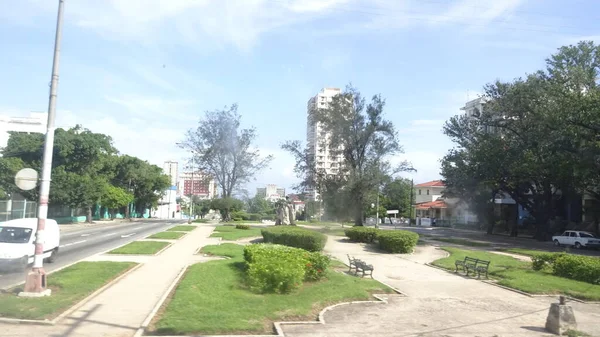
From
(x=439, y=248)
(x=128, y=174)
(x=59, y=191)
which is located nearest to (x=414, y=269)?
(x=439, y=248)

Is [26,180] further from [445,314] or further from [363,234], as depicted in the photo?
[363,234]

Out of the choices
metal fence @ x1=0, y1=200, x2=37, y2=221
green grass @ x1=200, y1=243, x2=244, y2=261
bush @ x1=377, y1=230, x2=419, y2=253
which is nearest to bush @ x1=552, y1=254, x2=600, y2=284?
bush @ x1=377, y1=230, x2=419, y2=253

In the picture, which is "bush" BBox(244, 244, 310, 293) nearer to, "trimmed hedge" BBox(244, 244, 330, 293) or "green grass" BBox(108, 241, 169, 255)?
"trimmed hedge" BBox(244, 244, 330, 293)

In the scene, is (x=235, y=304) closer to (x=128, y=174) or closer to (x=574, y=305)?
(x=574, y=305)

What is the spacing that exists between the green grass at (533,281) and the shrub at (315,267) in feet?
19.8

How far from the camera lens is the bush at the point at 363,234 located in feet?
97.5

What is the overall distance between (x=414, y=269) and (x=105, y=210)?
66.2 meters

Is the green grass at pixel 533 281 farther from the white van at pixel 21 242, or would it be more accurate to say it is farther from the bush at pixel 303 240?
the white van at pixel 21 242

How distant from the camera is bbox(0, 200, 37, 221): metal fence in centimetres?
3787

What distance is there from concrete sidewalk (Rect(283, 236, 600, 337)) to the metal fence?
32.0 metres

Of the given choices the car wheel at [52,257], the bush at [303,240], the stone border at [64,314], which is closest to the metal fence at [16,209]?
the car wheel at [52,257]

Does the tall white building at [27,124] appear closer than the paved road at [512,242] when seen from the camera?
No

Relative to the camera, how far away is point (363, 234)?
99.4 feet

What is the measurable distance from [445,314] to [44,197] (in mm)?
9410
